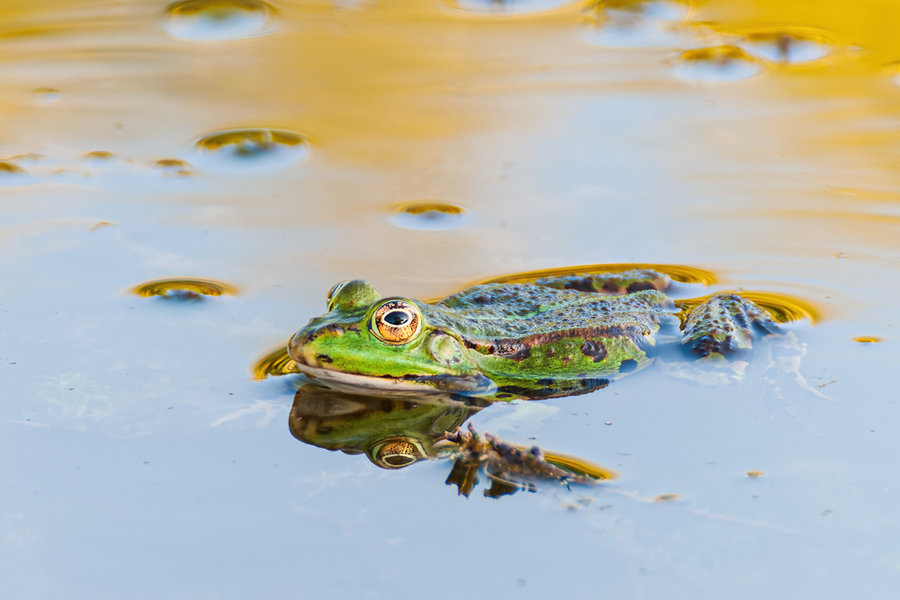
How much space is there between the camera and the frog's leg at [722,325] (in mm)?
3801

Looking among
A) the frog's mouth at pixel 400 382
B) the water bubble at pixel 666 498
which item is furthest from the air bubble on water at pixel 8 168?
the water bubble at pixel 666 498

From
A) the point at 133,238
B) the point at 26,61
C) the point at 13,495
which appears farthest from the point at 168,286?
the point at 26,61

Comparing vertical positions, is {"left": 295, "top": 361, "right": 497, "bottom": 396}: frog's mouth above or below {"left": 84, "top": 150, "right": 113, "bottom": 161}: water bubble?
below

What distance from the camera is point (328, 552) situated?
261 cm

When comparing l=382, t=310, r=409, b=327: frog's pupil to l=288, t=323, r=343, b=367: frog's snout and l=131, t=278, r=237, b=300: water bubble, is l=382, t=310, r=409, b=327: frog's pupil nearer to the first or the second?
l=288, t=323, r=343, b=367: frog's snout

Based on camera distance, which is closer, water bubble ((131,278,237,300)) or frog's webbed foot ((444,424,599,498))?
frog's webbed foot ((444,424,599,498))

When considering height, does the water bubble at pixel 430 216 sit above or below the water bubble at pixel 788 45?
below

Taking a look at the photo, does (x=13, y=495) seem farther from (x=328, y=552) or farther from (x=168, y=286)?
(x=168, y=286)

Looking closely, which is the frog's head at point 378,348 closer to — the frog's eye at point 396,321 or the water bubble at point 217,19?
the frog's eye at point 396,321

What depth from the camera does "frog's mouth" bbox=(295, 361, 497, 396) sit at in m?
3.53

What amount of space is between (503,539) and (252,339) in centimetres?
155

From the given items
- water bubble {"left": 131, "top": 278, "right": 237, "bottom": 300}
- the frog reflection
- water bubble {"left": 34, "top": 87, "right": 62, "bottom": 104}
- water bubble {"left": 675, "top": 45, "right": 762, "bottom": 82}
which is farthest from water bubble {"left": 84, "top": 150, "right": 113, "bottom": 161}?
water bubble {"left": 675, "top": 45, "right": 762, "bottom": 82}

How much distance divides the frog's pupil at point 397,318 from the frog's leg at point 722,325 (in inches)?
47.0

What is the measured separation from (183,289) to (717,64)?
163 inches
